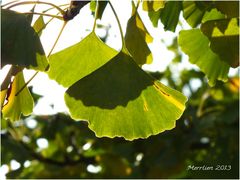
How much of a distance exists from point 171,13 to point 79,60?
0.88ft

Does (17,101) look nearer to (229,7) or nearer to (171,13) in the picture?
(171,13)

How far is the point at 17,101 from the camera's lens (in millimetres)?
1165

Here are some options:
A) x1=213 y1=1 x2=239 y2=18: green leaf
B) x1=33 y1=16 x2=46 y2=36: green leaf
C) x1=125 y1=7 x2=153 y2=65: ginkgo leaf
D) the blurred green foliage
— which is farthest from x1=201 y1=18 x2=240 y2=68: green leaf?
the blurred green foliage

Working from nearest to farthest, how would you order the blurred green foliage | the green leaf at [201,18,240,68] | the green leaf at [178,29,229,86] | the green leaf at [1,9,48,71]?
the green leaf at [1,9,48,71]
the green leaf at [201,18,240,68]
the green leaf at [178,29,229,86]
the blurred green foliage

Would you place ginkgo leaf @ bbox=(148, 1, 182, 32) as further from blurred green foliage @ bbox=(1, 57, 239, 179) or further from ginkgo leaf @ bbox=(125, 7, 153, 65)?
blurred green foliage @ bbox=(1, 57, 239, 179)

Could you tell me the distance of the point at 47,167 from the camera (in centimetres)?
223

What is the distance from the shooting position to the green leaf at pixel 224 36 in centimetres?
108

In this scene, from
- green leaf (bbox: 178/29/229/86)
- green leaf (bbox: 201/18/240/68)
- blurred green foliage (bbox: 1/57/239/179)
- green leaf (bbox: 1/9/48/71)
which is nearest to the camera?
green leaf (bbox: 1/9/48/71)

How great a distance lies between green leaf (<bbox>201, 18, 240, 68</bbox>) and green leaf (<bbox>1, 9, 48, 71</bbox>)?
0.39 metres

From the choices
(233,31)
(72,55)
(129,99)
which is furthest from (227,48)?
(72,55)

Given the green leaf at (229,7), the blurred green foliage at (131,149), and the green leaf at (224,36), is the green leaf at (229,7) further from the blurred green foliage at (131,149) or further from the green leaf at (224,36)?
the blurred green foliage at (131,149)

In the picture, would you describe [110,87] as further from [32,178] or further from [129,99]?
[32,178]

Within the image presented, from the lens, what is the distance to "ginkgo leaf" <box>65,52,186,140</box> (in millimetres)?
1033

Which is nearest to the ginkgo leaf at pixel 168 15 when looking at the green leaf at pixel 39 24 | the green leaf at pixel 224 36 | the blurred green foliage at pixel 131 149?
the green leaf at pixel 224 36
